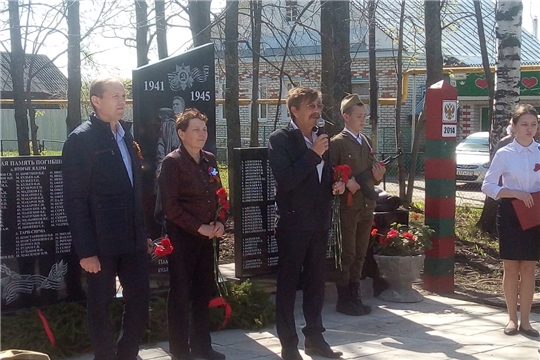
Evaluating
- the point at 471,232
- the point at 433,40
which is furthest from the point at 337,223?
the point at 471,232

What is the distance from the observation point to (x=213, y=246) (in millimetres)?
5406

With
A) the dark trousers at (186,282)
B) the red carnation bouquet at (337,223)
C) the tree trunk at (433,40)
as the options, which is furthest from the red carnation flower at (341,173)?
the tree trunk at (433,40)

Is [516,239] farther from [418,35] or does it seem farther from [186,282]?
[418,35]

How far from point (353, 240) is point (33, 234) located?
2.85 m

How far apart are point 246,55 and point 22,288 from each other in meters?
18.9

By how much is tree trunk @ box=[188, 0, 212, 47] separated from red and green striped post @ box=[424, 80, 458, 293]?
4218 mm

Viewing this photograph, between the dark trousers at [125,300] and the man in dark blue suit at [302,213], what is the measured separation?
112cm

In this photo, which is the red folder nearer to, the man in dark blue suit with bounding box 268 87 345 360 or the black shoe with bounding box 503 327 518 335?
the black shoe with bounding box 503 327 518 335

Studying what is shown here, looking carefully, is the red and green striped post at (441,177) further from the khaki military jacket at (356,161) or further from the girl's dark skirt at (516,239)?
the girl's dark skirt at (516,239)

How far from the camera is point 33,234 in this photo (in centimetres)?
571

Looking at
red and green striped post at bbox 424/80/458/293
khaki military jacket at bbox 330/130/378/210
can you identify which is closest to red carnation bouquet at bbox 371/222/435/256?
red and green striped post at bbox 424/80/458/293

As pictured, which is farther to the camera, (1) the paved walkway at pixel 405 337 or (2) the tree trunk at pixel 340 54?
(2) the tree trunk at pixel 340 54

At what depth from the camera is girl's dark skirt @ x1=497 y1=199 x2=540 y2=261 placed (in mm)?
6152

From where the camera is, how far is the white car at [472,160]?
21281 mm
